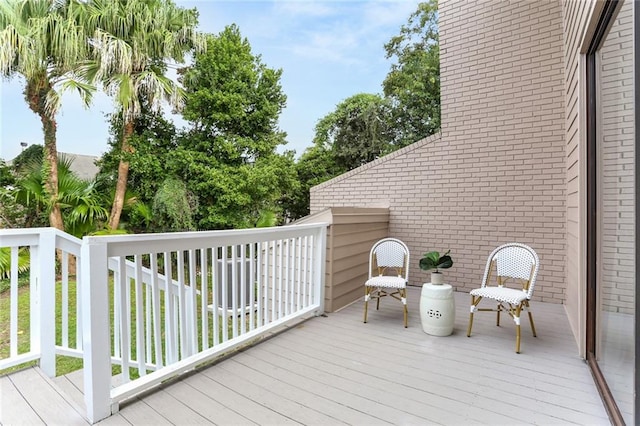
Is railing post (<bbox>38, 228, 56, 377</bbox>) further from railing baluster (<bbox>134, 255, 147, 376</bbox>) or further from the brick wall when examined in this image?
the brick wall

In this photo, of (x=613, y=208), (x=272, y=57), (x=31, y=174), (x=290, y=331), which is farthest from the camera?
(x=272, y=57)

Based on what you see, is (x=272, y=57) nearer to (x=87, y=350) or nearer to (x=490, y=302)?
(x=490, y=302)

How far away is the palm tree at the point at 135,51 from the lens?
6.17 meters

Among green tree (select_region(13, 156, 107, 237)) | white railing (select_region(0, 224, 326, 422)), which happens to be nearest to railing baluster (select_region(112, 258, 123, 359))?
white railing (select_region(0, 224, 326, 422))

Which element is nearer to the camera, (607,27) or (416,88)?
(607,27)

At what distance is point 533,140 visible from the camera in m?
4.21

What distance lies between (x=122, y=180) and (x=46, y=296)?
5.40 m

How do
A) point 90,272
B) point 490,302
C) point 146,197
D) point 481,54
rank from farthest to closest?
point 146,197 → point 481,54 → point 490,302 → point 90,272

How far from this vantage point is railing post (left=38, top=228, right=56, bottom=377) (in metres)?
2.21

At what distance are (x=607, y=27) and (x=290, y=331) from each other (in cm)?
310

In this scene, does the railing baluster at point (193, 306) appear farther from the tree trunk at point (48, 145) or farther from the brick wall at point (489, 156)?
the tree trunk at point (48, 145)

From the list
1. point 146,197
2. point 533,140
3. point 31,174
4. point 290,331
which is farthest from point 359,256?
point 31,174

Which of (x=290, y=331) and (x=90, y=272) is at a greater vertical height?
(x=90, y=272)

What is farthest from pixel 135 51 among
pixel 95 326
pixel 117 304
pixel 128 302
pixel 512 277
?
pixel 512 277
